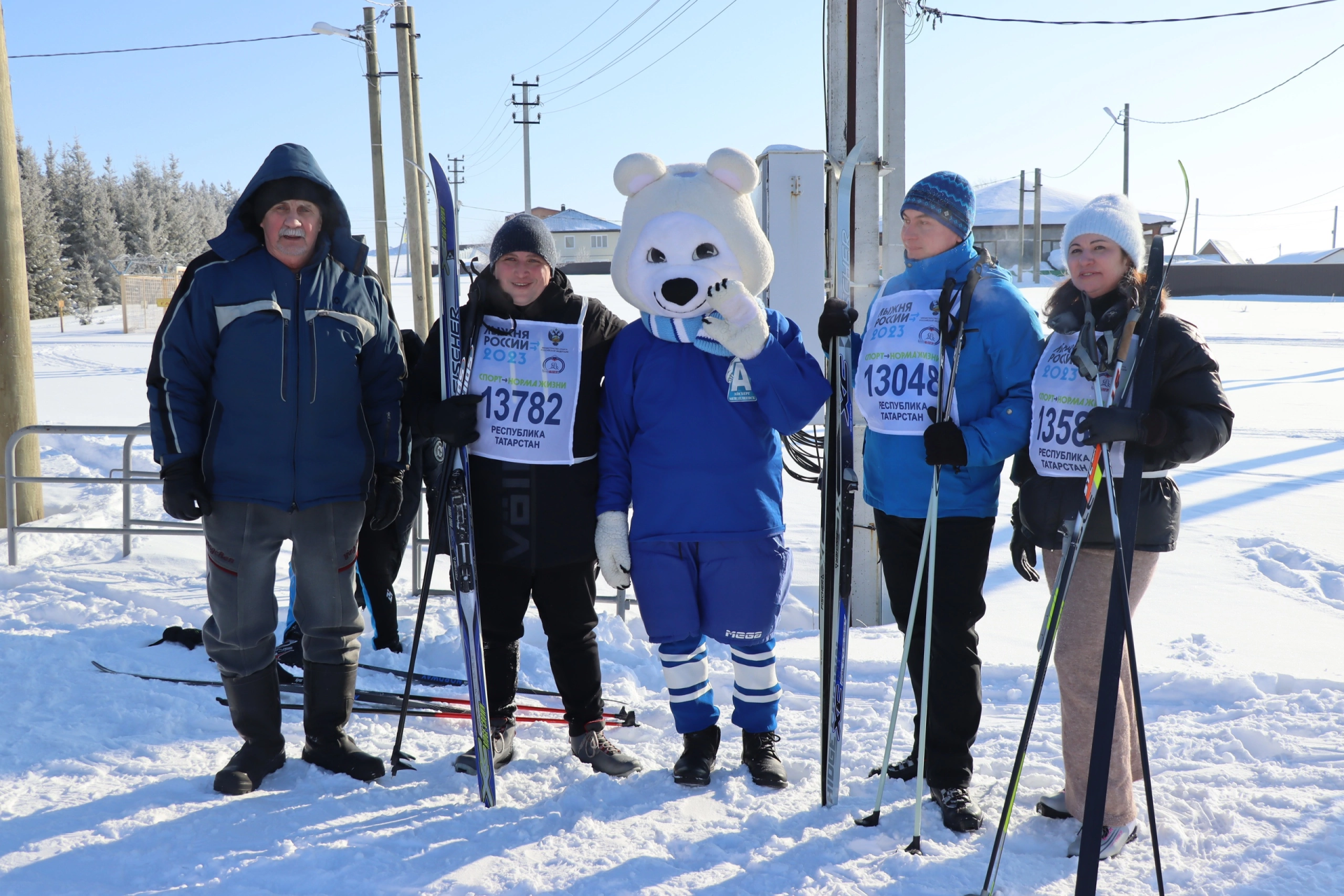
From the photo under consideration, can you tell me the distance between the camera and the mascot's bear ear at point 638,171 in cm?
293

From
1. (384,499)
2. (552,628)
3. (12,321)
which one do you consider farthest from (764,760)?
(12,321)

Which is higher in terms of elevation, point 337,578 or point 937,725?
point 337,578

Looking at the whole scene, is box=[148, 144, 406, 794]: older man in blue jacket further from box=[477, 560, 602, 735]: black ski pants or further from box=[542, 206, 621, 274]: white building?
box=[542, 206, 621, 274]: white building

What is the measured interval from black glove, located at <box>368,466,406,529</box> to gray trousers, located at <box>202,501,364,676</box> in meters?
0.05

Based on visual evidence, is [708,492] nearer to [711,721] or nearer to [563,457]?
[563,457]

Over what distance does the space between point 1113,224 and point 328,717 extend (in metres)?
2.70

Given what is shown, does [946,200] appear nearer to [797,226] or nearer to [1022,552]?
[1022,552]

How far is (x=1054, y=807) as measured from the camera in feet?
8.45

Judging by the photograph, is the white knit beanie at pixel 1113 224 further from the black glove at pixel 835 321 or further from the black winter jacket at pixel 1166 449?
the black glove at pixel 835 321

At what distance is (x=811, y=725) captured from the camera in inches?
129

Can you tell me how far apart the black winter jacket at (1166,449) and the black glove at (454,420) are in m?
1.61

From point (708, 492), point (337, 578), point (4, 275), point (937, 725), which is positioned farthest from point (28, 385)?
point (937, 725)

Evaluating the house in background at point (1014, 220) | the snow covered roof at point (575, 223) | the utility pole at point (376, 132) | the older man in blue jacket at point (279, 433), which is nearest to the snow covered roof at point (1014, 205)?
the house in background at point (1014, 220)

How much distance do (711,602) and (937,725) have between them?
745mm
